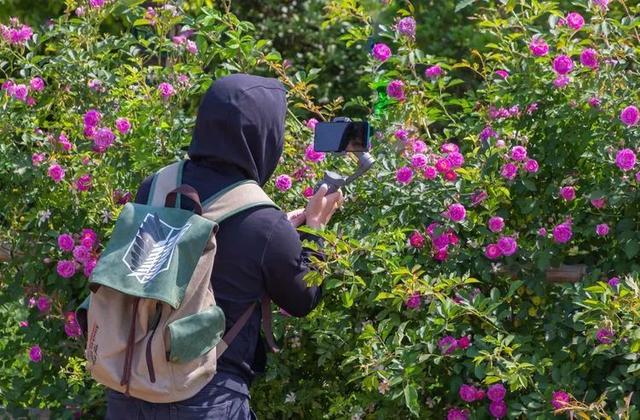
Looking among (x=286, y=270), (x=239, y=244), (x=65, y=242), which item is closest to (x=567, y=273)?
(x=286, y=270)

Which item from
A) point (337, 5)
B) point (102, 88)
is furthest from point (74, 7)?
point (337, 5)

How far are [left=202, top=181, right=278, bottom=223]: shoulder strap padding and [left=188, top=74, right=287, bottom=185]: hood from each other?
6 centimetres

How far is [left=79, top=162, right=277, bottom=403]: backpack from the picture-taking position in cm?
262

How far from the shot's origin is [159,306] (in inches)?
105

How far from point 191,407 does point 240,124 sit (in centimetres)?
67

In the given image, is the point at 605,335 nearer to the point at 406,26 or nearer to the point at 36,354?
the point at 406,26

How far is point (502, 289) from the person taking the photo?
3553mm

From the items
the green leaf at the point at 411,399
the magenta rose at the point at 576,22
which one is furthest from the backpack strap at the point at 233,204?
the magenta rose at the point at 576,22

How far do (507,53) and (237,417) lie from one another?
161 cm

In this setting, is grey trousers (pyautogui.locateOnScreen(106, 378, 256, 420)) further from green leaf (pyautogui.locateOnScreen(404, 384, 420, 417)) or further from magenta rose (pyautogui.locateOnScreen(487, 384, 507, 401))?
magenta rose (pyautogui.locateOnScreen(487, 384, 507, 401))

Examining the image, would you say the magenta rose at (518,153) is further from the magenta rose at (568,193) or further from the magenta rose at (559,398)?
the magenta rose at (559,398)

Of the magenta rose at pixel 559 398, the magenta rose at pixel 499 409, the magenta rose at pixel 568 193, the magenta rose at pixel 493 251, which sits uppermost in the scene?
the magenta rose at pixel 568 193

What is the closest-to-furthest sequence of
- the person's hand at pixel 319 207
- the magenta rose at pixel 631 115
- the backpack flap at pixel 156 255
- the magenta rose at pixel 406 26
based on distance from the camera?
the backpack flap at pixel 156 255 < the person's hand at pixel 319 207 < the magenta rose at pixel 631 115 < the magenta rose at pixel 406 26

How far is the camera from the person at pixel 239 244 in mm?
2725
